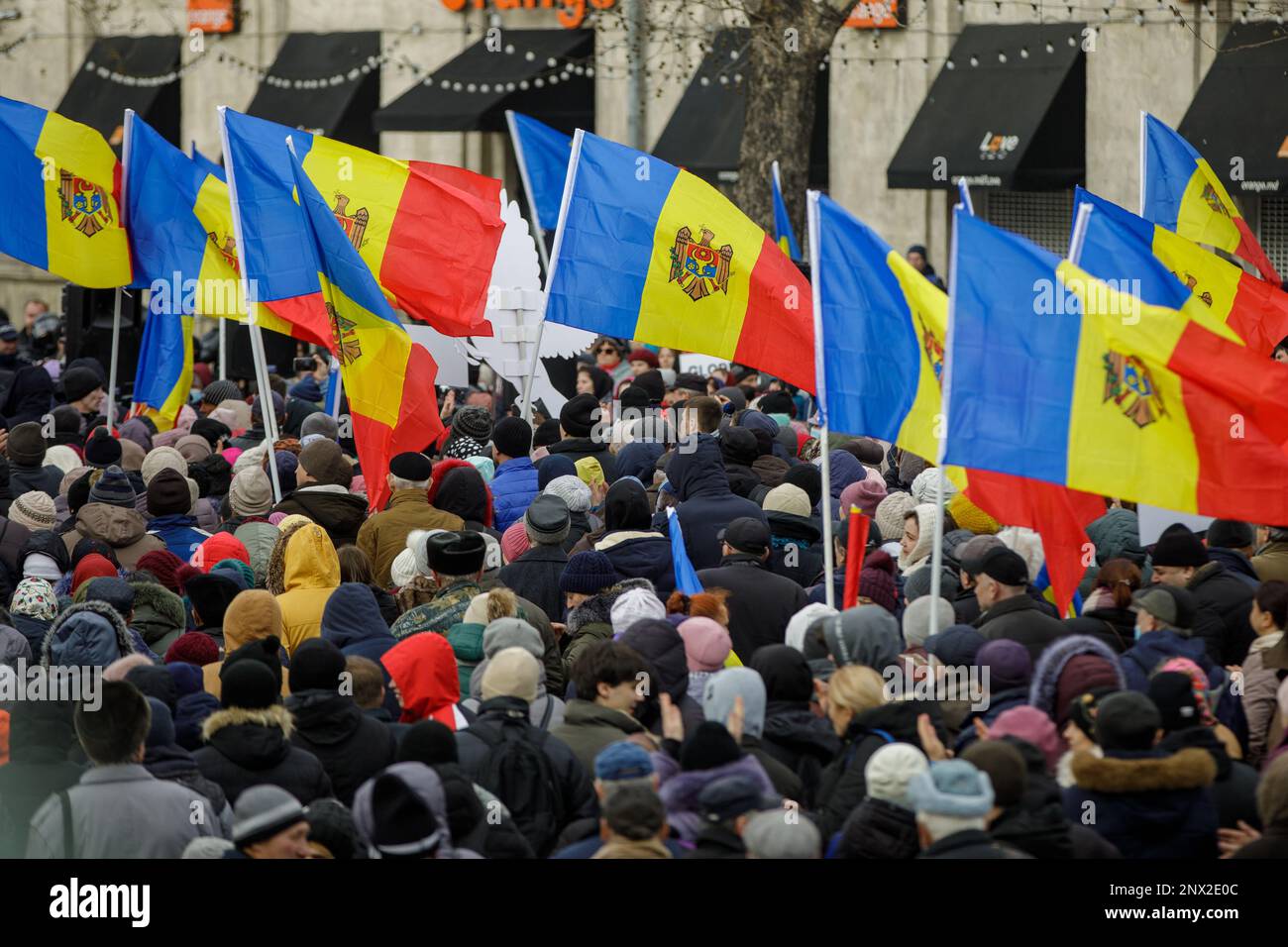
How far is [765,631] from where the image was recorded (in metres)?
8.16

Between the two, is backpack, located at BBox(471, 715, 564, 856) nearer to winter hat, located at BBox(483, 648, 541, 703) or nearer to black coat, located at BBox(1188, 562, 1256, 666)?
winter hat, located at BBox(483, 648, 541, 703)

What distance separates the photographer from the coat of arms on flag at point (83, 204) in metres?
13.4

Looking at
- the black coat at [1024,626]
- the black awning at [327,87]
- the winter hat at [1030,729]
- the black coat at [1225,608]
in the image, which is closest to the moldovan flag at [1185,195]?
the black coat at [1225,608]

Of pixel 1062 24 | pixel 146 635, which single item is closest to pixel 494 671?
pixel 146 635

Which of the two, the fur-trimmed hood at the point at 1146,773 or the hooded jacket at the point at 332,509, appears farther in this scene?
the hooded jacket at the point at 332,509

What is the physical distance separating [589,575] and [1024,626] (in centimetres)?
185

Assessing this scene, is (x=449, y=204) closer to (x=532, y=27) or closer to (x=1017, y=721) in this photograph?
(x=1017, y=721)

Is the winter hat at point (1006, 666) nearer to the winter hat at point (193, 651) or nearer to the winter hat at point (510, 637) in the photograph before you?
the winter hat at point (510, 637)

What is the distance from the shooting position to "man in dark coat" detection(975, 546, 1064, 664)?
720 cm

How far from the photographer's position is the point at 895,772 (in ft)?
17.7

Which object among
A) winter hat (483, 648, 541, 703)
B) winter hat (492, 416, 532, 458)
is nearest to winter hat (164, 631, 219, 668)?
winter hat (483, 648, 541, 703)

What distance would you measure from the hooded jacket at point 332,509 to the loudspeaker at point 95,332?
8.96m

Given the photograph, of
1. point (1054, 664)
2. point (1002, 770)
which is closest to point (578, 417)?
point (1054, 664)

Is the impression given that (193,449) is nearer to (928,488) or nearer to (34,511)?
(34,511)
